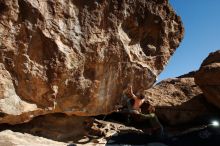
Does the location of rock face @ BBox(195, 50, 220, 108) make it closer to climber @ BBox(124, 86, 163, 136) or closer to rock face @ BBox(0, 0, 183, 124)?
climber @ BBox(124, 86, 163, 136)

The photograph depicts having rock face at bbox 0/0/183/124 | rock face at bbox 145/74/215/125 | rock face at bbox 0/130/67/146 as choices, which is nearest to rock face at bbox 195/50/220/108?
rock face at bbox 145/74/215/125

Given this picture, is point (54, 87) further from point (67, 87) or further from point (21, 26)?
point (21, 26)

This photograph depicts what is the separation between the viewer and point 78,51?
7922 millimetres

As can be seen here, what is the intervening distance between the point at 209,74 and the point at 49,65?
9252 mm

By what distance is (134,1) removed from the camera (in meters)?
9.02

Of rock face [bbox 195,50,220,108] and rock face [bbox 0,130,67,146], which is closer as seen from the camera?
rock face [bbox 0,130,67,146]

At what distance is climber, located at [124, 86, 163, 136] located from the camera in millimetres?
9500

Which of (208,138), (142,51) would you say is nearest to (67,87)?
(142,51)

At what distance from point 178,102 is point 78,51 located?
29.6ft

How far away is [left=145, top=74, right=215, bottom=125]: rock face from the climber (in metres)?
0.78

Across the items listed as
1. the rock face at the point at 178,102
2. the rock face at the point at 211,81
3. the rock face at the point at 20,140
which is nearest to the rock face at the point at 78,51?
the rock face at the point at 20,140

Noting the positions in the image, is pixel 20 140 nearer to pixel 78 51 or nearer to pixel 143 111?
pixel 78 51

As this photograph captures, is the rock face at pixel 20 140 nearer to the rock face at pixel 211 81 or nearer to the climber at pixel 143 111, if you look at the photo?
the climber at pixel 143 111

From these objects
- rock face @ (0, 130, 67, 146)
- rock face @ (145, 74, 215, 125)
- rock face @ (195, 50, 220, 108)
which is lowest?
rock face @ (0, 130, 67, 146)
